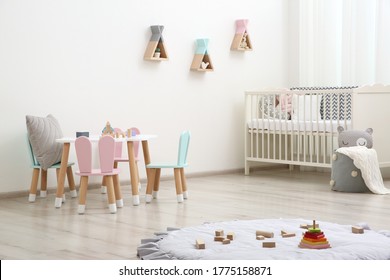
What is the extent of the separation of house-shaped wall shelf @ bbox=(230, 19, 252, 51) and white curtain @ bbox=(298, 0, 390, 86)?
0.59 m

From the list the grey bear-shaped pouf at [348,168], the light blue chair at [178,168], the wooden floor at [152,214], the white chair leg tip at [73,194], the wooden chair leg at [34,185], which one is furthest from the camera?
the grey bear-shaped pouf at [348,168]

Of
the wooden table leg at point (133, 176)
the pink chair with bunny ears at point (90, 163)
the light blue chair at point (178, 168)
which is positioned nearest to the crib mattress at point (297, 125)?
the light blue chair at point (178, 168)

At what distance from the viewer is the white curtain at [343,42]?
19.2 ft

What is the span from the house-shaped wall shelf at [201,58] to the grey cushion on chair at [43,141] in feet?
5.37

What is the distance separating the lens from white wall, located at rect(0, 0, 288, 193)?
4.82 m

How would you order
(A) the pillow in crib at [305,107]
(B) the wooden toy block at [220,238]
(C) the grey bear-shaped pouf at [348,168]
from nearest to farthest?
1. (B) the wooden toy block at [220,238]
2. (C) the grey bear-shaped pouf at [348,168]
3. (A) the pillow in crib at [305,107]

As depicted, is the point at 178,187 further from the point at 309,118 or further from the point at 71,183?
the point at 309,118

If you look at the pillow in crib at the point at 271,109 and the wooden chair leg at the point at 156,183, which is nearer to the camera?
the wooden chair leg at the point at 156,183

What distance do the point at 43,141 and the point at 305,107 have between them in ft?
7.48

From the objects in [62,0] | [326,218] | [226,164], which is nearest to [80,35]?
[62,0]

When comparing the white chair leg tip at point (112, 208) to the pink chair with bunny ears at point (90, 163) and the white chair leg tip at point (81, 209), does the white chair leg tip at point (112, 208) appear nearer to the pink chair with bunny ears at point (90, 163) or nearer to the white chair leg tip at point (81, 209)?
the pink chair with bunny ears at point (90, 163)

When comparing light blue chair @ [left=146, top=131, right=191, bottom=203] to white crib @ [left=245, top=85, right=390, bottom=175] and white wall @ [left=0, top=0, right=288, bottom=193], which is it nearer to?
white wall @ [left=0, top=0, right=288, bottom=193]
